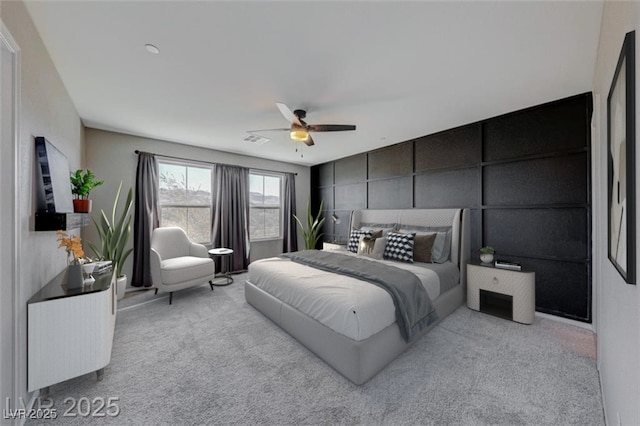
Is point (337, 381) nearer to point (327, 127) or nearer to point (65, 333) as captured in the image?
point (65, 333)

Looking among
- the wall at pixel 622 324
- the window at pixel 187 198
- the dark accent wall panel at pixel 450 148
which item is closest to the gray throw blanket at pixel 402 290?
the wall at pixel 622 324

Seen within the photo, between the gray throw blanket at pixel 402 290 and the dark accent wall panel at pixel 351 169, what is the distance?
285cm

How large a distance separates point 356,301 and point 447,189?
2842mm

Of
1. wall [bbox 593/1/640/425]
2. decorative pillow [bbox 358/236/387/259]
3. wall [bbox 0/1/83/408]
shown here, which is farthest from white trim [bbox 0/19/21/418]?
decorative pillow [bbox 358/236/387/259]

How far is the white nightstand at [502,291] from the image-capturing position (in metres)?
2.79

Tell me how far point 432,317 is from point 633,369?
1.62 metres

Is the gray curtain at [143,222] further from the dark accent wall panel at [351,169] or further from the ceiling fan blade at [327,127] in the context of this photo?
the dark accent wall panel at [351,169]

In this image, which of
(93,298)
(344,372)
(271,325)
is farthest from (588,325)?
(93,298)

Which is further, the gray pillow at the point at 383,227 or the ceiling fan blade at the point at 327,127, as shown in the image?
the gray pillow at the point at 383,227

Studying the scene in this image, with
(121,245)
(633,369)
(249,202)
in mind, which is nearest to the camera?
(633,369)

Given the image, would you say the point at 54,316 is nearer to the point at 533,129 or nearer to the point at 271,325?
the point at 271,325

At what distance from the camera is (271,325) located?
283 centimetres

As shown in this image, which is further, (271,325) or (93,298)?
(271,325)

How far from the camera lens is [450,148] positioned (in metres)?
3.87
